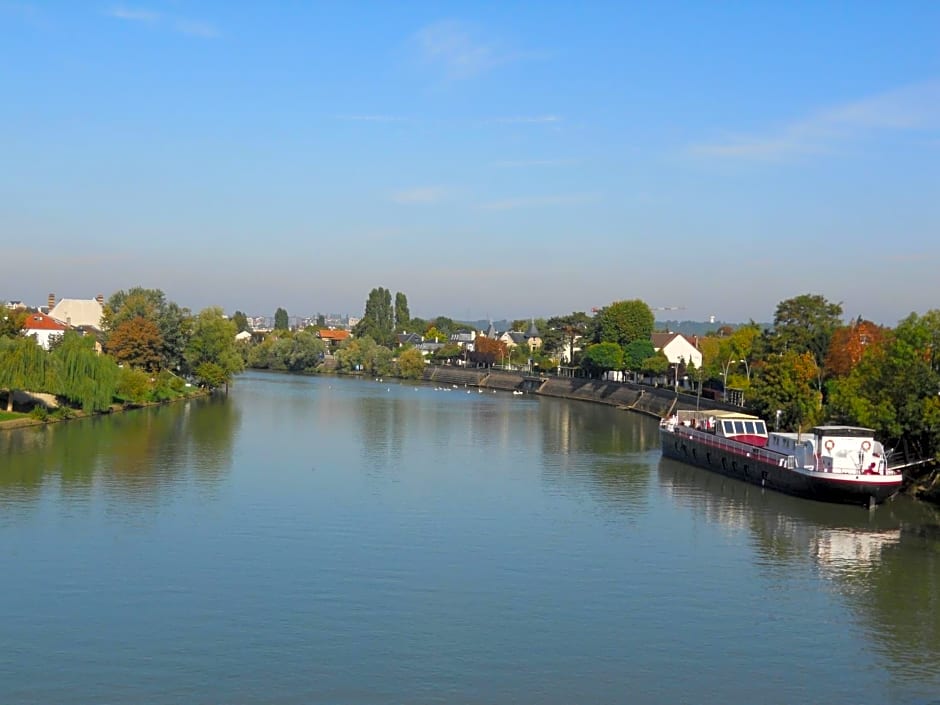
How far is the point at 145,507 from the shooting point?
3083 centimetres

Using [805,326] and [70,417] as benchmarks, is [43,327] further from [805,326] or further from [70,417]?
[805,326]

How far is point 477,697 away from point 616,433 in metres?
45.8

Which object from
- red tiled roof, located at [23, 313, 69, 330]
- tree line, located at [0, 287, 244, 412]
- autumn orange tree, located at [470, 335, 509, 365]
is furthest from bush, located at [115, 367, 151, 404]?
autumn orange tree, located at [470, 335, 509, 365]

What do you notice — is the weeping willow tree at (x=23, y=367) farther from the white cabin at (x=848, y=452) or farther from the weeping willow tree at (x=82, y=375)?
the white cabin at (x=848, y=452)

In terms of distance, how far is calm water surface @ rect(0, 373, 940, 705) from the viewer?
17719 mm

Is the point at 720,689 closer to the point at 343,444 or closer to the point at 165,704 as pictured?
the point at 165,704

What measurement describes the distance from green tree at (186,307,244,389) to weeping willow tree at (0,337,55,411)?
24.9 m

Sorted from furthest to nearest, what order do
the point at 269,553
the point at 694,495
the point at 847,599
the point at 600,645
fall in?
the point at 694,495, the point at 269,553, the point at 847,599, the point at 600,645

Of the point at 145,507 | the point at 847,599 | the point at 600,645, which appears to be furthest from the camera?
the point at 145,507

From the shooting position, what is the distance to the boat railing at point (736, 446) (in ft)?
123

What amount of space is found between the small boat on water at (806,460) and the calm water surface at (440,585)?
86 centimetres

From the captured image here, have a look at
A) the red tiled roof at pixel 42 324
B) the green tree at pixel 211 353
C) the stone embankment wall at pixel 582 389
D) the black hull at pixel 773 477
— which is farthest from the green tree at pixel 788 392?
the red tiled roof at pixel 42 324

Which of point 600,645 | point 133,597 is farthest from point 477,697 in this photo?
point 133,597

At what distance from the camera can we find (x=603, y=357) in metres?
96.6
